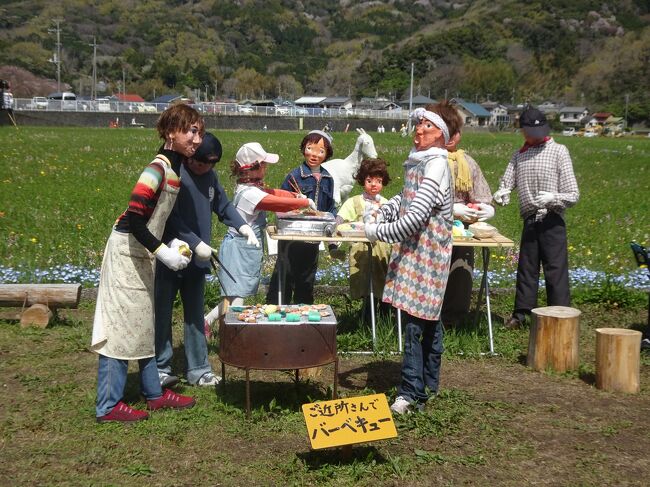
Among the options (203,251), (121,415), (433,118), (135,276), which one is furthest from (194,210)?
(433,118)

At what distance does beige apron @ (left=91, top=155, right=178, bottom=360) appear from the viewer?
5.11m

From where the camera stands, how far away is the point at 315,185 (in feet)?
23.7

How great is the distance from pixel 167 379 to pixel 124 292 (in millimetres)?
1058

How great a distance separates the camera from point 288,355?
5238 millimetres

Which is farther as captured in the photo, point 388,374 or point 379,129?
point 379,129

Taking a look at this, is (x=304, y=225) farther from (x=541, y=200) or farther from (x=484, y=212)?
(x=541, y=200)

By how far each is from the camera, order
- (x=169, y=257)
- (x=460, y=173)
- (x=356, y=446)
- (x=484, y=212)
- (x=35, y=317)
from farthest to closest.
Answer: (x=35, y=317)
(x=460, y=173)
(x=484, y=212)
(x=356, y=446)
(x=169, y=257)

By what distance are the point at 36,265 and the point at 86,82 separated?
559ft

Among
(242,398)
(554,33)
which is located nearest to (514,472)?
(242,398)

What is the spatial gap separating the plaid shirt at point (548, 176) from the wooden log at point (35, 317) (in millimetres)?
4755

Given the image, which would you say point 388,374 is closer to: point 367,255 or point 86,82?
point 367,255

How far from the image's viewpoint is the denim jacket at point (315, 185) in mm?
7219

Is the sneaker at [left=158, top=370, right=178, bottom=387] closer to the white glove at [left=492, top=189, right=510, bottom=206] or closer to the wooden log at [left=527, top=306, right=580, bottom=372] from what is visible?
the wooden log at [left=527, top=306, right=580, bottom=372]

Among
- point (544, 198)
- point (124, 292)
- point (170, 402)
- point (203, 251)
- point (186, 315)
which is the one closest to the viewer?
point (124, 292)
